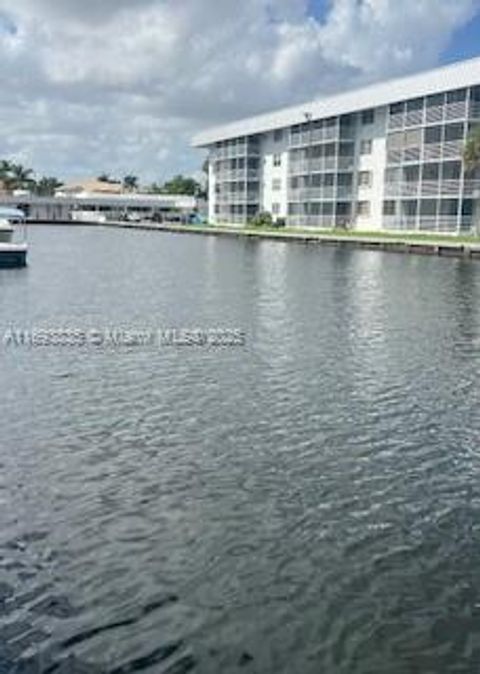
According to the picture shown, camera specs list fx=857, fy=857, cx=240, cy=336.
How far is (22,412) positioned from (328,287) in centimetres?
2646

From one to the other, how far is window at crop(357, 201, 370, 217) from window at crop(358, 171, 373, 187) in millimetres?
1980

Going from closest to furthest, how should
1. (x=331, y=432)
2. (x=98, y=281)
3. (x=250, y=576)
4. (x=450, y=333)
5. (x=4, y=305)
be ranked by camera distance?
(x=250, y=576), (x=331, y=432), (x=450, y=333), (x=4, y=305), (x=98, y=281)

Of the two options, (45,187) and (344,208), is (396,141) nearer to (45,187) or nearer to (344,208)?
(344,208)

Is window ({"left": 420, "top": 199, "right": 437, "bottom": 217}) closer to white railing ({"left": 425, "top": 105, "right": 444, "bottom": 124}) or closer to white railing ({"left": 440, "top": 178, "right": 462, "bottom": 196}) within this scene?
white railing ({"left": 440, "top": 178, "right": 462, "bottom": 196})

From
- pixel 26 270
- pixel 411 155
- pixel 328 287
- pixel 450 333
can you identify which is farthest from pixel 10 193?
pixel 450 333

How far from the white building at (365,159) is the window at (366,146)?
112 mm

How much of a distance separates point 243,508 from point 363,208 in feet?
287

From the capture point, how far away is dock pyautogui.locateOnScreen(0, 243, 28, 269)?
47.4 m

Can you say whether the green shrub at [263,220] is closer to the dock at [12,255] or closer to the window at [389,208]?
the window at [389,208]

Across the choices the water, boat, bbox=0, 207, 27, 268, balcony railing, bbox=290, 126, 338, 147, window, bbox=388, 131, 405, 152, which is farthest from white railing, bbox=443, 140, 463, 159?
the water

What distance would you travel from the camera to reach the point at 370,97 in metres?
92.9

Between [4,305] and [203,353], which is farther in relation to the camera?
[4,305]

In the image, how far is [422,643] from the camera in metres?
8.33

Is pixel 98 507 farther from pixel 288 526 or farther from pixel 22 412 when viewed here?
pixel 22 412
